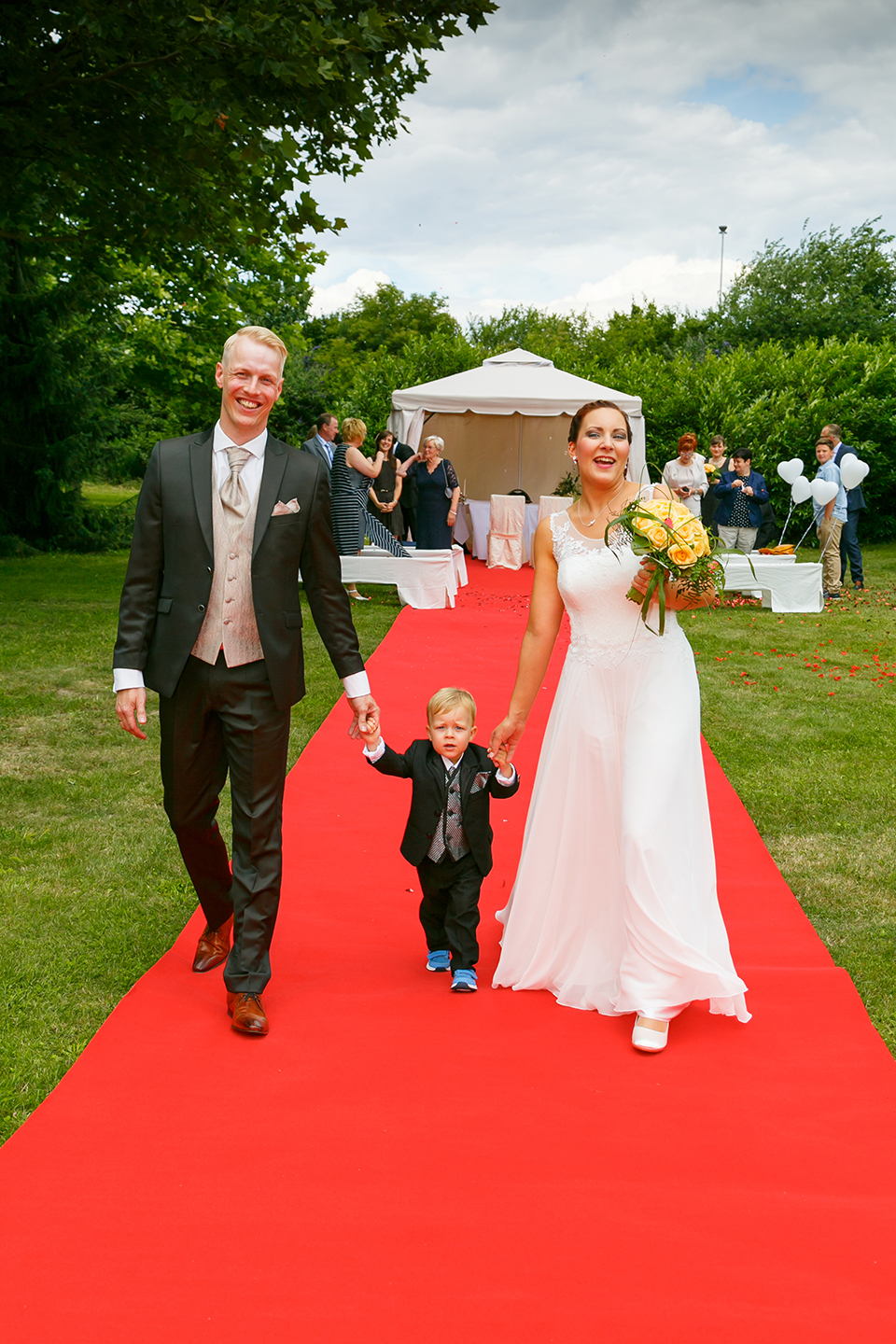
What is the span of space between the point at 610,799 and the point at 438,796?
0.61 metres

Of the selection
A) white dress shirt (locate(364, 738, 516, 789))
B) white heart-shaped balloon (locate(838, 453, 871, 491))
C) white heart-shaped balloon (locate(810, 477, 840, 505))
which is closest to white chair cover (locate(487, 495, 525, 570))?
white heart-shaped balloon (locate(810, 477, 840, 505))

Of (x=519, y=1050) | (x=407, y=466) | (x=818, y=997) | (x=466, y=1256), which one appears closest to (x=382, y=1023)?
(x=519, y=1050)

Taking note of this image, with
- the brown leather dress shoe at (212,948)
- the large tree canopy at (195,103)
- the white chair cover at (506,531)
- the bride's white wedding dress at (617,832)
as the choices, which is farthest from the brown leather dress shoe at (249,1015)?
the white chair cover at (506,531)

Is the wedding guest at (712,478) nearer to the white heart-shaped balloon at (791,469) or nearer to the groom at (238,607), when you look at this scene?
the white heart-shaped balloon at (791,469)

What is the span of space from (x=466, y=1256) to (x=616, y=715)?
6.14 feet

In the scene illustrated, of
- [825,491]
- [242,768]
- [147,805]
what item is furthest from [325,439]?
[242,768]

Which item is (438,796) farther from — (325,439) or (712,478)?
(712,478)

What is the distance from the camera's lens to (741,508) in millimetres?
14836

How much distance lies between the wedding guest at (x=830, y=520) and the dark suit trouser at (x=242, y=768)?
38.1 feet

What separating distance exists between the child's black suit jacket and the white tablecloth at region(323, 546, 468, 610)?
9.60 meters

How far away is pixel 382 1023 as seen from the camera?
11.9 ft

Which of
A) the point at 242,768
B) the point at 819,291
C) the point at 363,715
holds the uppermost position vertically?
the point at 819,291

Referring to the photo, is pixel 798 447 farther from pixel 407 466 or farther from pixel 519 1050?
pixel 519 1050

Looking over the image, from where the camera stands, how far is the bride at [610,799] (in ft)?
11.8
